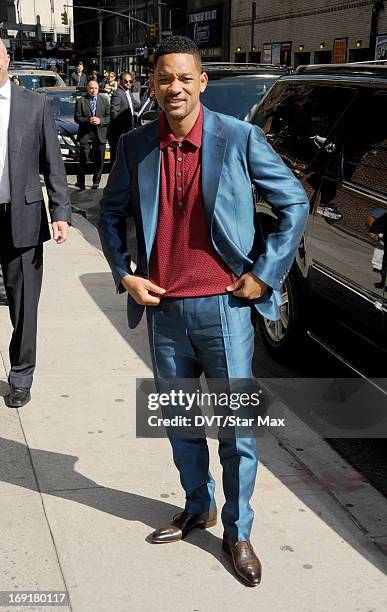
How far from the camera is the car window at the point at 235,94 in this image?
8.73m

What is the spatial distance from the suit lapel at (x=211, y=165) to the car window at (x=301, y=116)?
2.14m

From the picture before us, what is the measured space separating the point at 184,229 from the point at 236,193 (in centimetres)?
23

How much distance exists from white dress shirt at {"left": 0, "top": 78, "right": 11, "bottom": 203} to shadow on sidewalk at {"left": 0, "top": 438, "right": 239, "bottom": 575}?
51.9 inches

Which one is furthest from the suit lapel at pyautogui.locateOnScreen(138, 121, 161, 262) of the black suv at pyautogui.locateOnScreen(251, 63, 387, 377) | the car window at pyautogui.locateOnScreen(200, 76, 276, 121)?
the car window at pyautogui.locateOnScreen(200, 76, 276, 121)

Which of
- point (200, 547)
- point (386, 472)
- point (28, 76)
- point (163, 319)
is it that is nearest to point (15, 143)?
point (163, 319)

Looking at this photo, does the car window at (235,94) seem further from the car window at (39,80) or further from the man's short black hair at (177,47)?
the car window at (39,80)

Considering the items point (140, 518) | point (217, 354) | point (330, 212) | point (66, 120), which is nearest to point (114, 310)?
point (330, 212)

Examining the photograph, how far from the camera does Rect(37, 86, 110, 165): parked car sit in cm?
1528

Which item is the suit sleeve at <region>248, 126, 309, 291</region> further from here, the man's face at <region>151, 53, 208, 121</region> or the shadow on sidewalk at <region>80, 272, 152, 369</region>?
the shadow on sidewalk at <region>80, 272, 152, 369</region>

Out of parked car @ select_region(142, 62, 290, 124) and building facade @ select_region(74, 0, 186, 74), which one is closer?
parked car @ select_region(142, 62, 290, 124)

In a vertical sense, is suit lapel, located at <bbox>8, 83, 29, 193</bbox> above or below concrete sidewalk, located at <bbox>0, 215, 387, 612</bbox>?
above

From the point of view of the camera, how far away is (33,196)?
4.32m

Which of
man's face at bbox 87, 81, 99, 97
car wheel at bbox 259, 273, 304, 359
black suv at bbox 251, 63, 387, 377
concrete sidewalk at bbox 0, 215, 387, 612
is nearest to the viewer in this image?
concrete sidewalk at bbox 0, 215, 387, 612

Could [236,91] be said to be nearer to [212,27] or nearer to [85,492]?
[85,492]
